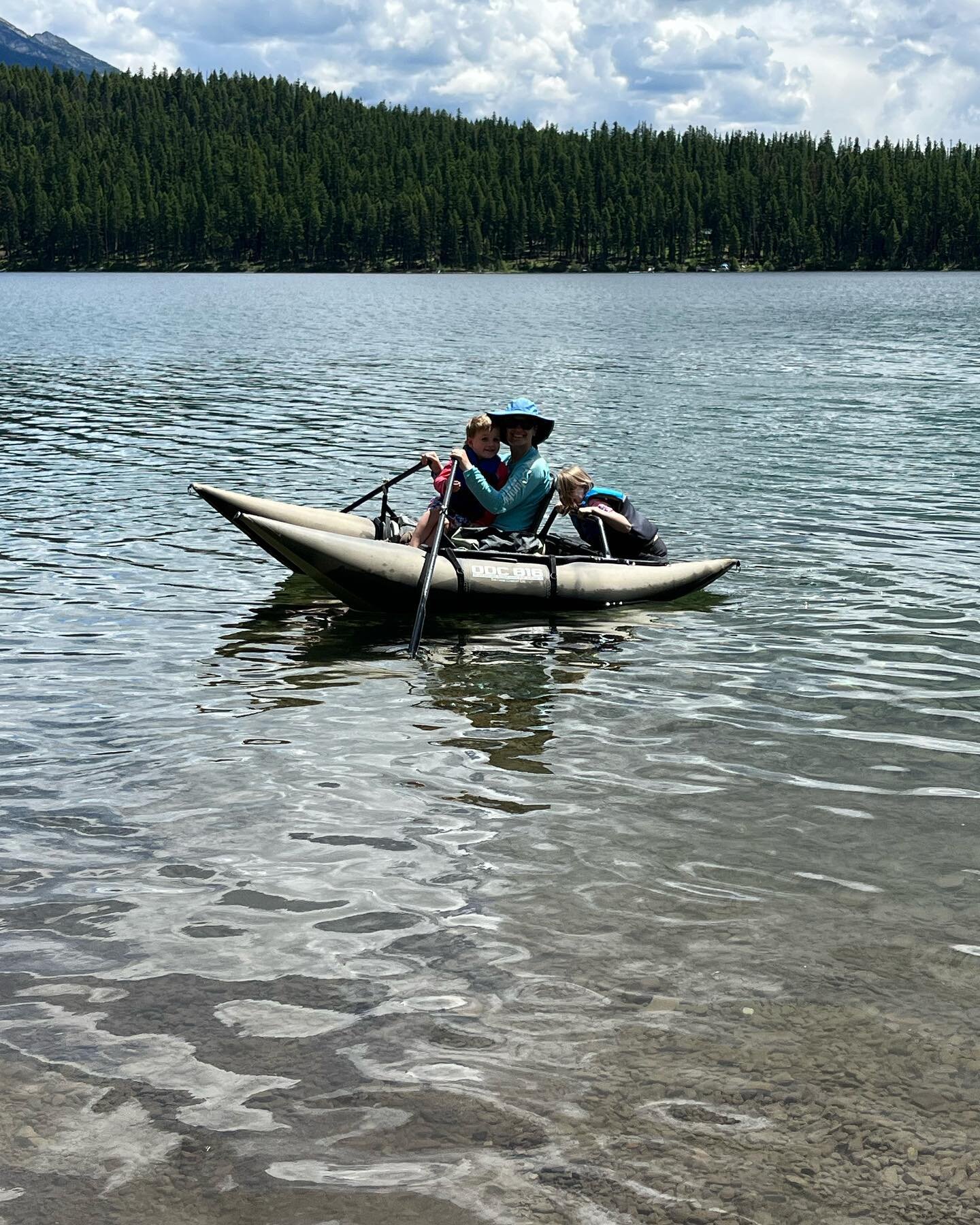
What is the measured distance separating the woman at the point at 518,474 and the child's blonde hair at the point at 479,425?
0.14 meters

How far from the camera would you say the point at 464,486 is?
554 inches

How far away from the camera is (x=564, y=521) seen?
21281 mm

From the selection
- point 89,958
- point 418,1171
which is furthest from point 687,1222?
point 89,958

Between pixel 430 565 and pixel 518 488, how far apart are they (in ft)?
4.98

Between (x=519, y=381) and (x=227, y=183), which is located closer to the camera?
(x=519, y=381)

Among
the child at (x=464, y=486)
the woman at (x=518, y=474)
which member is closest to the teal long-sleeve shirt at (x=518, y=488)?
the woman at (x=518, y=474)

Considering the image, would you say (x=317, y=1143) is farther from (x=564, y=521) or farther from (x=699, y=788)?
(x=564, y=521)

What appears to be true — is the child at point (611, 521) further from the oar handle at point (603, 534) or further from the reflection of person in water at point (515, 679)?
the reflection of person in water at point (515, 679)

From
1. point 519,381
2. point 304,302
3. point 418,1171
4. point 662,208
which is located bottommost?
point 418,1171

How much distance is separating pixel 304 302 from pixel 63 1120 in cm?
9959

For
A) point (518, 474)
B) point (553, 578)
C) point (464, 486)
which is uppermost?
point (518, 474)

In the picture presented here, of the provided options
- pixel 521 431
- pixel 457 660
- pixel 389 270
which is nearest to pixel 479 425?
pixel 521 431

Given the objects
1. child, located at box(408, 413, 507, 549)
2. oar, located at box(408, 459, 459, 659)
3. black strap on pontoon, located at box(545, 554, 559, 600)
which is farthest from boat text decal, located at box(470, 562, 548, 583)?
child, located at box(408, 413, 507, 549)

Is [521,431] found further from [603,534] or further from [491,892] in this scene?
[491,892]
